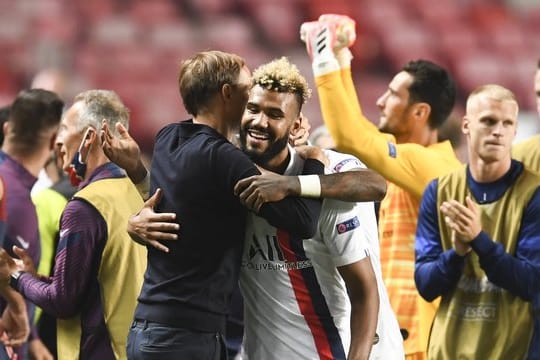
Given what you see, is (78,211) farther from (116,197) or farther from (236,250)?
(236,250)

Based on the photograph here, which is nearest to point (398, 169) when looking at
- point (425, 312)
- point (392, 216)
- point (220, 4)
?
point (392, 216)

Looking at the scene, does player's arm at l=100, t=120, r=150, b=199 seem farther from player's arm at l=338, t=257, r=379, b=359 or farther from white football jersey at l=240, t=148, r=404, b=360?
player's arm at l=338, t=257, r=379, b=359

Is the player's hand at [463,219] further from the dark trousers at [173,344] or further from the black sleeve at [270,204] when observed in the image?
the dark trousers at [173,344]

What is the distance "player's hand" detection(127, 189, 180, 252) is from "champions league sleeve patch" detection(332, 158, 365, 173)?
2.15 feet

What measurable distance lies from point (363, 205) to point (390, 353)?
516 mm

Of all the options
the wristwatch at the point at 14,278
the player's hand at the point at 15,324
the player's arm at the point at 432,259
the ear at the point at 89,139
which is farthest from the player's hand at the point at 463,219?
the player's hand at the point at 15,324

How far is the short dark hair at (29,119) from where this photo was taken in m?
5.33

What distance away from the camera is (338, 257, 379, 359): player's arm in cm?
350

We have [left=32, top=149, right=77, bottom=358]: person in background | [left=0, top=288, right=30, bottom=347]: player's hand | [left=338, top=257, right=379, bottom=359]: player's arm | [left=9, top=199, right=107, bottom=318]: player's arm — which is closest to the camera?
[left=338, top=257, right=379, bottom=359]: player's arm

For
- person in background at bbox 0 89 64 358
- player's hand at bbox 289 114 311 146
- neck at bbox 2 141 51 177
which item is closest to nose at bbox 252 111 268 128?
player's hand at bbox 289 114 311 146

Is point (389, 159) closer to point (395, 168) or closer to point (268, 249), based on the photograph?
point (395, 168)

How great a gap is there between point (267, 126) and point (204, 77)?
0.27 metres

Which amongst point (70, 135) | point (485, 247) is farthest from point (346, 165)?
point (70, 135)

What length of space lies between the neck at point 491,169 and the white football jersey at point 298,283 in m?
0.99
